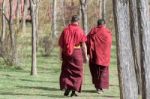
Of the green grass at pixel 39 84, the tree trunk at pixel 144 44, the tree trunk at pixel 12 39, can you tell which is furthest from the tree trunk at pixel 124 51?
the tree trunk at pixel 12 39

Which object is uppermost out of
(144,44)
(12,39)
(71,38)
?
(12,39)

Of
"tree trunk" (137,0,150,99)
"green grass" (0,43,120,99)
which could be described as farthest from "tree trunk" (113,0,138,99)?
"green grass" (0,43,120,99)

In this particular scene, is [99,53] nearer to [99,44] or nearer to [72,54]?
[99,44]

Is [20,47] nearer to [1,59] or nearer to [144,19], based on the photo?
[1,59]

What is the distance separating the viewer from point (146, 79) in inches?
348

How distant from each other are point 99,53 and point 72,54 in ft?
4.07

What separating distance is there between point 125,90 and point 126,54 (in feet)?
1.80

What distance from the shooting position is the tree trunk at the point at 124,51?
8.90 meters

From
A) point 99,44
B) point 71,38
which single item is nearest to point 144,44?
point 71,38

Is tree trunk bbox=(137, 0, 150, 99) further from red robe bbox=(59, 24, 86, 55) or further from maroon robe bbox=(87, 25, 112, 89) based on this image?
maroon robe bbox=(87, 25, 112, 89)

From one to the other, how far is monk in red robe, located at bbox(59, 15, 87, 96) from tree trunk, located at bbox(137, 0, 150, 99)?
5.84 metres

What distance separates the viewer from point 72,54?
14.9m

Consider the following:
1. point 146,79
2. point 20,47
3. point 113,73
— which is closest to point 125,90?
point 146,79

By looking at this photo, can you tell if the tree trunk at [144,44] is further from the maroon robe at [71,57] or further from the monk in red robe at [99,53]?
the monk in red robe at [99,53]
